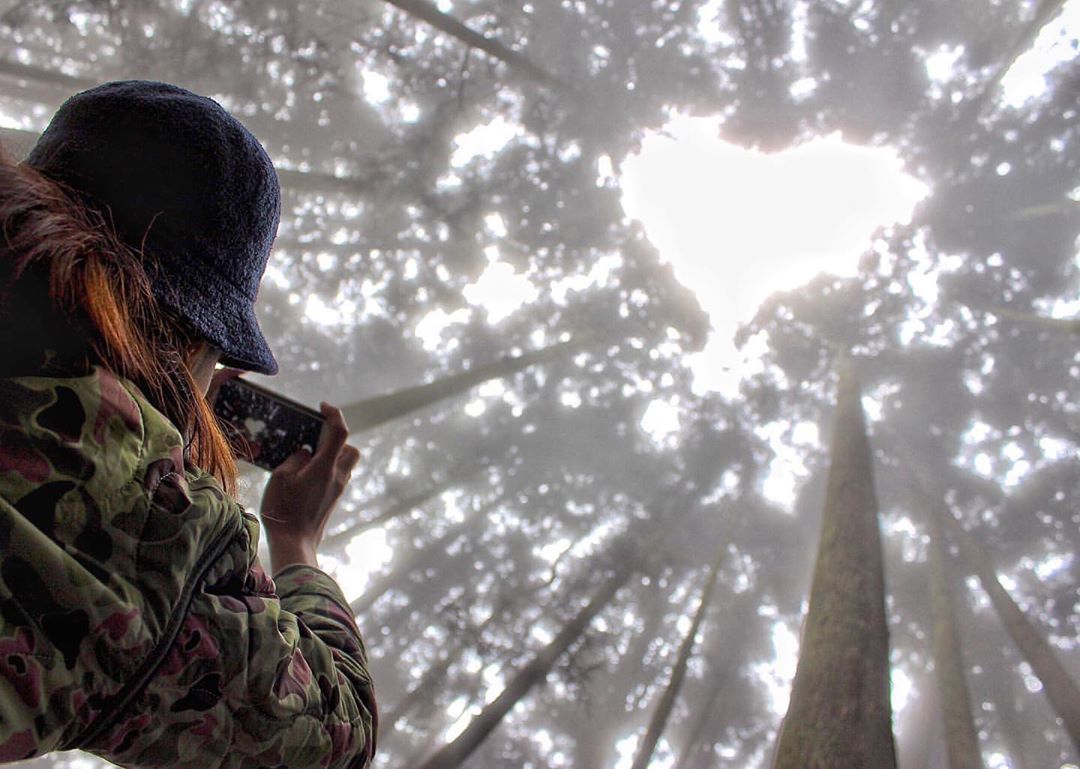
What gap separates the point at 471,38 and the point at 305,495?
8.70 meters

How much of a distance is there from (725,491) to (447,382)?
1073 centimetres

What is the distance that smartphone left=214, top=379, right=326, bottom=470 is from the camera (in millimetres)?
1419

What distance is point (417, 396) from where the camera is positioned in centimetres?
793

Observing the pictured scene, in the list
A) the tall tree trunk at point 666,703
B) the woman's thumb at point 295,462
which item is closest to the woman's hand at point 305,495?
the woman's thumb at point 295,462

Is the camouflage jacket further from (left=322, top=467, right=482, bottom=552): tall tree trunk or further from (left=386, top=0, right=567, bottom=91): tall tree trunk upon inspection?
(left=322, top=467, right=482, bottom=552): tall tree trunk

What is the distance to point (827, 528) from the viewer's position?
409cm

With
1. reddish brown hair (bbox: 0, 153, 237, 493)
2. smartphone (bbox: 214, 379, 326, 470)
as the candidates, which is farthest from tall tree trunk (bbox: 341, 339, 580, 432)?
reddish brown hair (bbox: 0, 153, 237, 493)

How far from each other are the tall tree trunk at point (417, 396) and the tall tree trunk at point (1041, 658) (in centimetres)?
733

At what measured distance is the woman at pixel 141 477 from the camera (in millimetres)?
605

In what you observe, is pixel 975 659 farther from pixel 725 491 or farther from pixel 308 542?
pixel 308 542

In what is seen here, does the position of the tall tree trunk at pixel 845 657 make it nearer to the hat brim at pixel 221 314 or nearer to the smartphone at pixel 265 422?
the smartphone at pixel 265 422

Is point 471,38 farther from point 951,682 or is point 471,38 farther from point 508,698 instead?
point 951,682

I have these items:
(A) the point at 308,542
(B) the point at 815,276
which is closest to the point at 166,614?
(A) the point at 308,542

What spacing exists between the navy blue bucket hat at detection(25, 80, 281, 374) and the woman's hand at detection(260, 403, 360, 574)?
1.22ft
